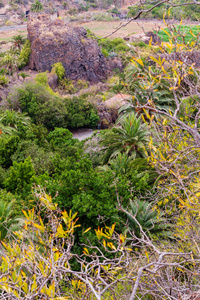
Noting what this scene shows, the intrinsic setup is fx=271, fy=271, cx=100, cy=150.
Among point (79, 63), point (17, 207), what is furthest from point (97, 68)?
point (17, 207)

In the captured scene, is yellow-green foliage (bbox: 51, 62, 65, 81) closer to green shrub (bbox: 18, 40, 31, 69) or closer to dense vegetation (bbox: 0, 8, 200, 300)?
dense vegetation (bbox: 0, 8, 200, 300)

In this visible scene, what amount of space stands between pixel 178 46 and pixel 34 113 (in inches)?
708

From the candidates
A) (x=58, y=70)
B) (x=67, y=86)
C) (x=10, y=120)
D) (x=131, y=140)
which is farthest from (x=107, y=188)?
(x=58, y=70)

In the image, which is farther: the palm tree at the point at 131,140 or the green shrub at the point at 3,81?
the green shrub at the point at 3,81

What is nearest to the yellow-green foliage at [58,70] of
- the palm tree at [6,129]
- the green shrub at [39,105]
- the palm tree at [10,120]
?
the green shrub at [39,105]

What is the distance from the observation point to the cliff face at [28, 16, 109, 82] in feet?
106

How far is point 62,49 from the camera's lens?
108ft

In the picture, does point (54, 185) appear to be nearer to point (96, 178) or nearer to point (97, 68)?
point (96, 178)

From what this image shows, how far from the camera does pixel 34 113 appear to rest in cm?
2053

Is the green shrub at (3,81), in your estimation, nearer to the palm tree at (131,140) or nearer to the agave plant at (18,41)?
the agave plant at (18,41)

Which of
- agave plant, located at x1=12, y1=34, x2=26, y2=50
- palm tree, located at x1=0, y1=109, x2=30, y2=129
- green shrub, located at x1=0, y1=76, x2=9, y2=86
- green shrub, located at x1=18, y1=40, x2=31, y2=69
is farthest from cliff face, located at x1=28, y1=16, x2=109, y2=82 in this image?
palm tree, located at x1=0, y1=109, x2=30, y2=129

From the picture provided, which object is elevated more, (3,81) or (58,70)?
(3,81)

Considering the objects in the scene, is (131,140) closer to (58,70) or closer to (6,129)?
(6,129)

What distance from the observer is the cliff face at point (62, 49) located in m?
32.3
